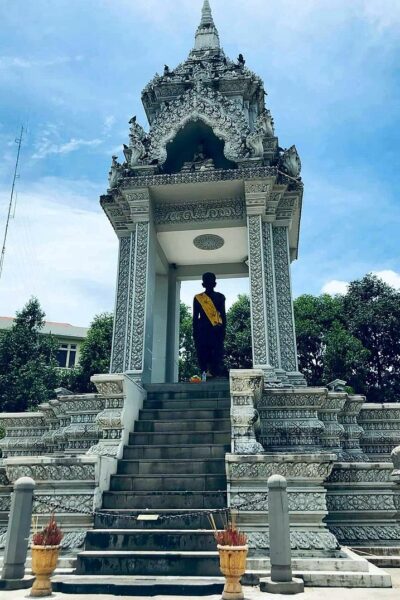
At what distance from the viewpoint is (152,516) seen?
19.5 ft

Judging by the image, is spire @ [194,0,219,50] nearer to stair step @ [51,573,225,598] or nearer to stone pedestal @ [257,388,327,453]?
stone pedestal @ [257,388,327,453]

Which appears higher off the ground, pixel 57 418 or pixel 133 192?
pixel 133 192

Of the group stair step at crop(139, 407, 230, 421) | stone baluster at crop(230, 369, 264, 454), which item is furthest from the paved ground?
stair step at crop(139, 407, 230, 421)

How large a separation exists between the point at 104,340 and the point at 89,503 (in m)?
23.6

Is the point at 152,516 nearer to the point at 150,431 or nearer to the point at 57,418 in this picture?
the point at 150,431

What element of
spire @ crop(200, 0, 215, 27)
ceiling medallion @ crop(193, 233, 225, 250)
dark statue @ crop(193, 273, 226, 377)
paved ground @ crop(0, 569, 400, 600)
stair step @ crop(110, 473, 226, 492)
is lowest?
paved ground @ crop(0, 569, 400, 600)

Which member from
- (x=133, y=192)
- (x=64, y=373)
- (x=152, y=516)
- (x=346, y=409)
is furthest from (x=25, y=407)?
(x=152, y=516)

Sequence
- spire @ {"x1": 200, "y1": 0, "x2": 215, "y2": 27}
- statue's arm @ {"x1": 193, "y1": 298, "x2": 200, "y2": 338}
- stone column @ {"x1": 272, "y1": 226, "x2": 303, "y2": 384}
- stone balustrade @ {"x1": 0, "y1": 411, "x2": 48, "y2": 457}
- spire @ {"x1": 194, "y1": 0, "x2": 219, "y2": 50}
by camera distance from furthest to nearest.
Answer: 1. spire @ {"x1": 200, "y1": 0, "x2": 215, "y2": 27}
2. spire @ {"x1": 194, "y1": 0, "x2": 219, "y2": 50}
3. statue's arm @ {"x1": 193, "y1": 298, "x2": 200, "y2": 338}
4. stone balustrade @ {"x1": 0, "y1": 411, "x2": 48, "y2": 457}
5. stone column @ {"x1": 272, "y1": 226, "x2": 303, "y2": 384}

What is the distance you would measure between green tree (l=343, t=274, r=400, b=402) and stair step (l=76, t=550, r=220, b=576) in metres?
23.8

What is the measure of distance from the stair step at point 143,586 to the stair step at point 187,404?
3.81m

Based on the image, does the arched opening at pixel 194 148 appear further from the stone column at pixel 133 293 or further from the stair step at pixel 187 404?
the stair step at pixel 187 404

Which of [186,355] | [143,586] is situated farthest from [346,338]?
[143,586]

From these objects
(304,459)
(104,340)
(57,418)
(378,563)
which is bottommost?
(378,563)

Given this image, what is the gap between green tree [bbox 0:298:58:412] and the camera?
26281mm
